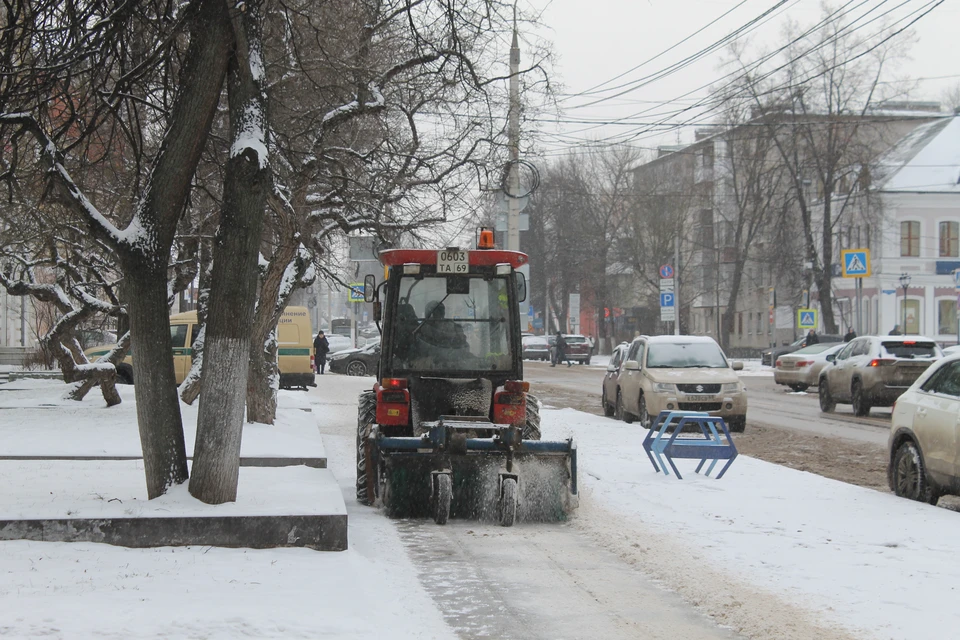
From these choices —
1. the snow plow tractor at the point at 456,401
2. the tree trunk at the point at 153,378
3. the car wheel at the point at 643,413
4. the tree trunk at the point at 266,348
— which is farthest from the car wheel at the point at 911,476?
the car wheel at the point at 643,413

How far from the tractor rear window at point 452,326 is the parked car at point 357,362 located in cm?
3197

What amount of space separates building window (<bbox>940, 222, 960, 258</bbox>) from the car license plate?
186 feet

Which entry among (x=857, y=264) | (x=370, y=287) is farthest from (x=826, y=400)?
(x=370, y=287)

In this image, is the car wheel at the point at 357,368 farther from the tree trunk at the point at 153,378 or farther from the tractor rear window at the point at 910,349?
the tree trunk at the point at 153,378

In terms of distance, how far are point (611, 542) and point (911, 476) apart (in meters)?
3.87

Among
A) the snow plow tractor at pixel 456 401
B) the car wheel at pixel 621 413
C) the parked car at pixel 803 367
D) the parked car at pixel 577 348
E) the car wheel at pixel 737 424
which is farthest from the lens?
the parked car at pixel 577 348

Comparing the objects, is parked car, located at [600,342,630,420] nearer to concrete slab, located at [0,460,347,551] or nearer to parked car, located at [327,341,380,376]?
concrete slab, located at [0,460,347,551]

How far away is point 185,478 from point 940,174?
60936mm

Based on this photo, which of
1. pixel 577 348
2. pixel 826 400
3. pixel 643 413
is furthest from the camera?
pixel 577 348

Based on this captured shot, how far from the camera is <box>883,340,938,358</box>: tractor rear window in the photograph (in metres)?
22.2

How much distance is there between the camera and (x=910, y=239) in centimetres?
6141

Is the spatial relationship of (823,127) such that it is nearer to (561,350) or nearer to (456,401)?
(561,350)

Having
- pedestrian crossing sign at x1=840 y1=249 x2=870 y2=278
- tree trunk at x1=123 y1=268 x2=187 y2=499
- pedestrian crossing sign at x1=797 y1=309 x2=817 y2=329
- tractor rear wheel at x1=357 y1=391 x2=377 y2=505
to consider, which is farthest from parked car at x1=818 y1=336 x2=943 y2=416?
pedestrian crossing sign at x1=797 y1=309 x2=817 y2=329

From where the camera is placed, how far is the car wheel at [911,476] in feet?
35.3
